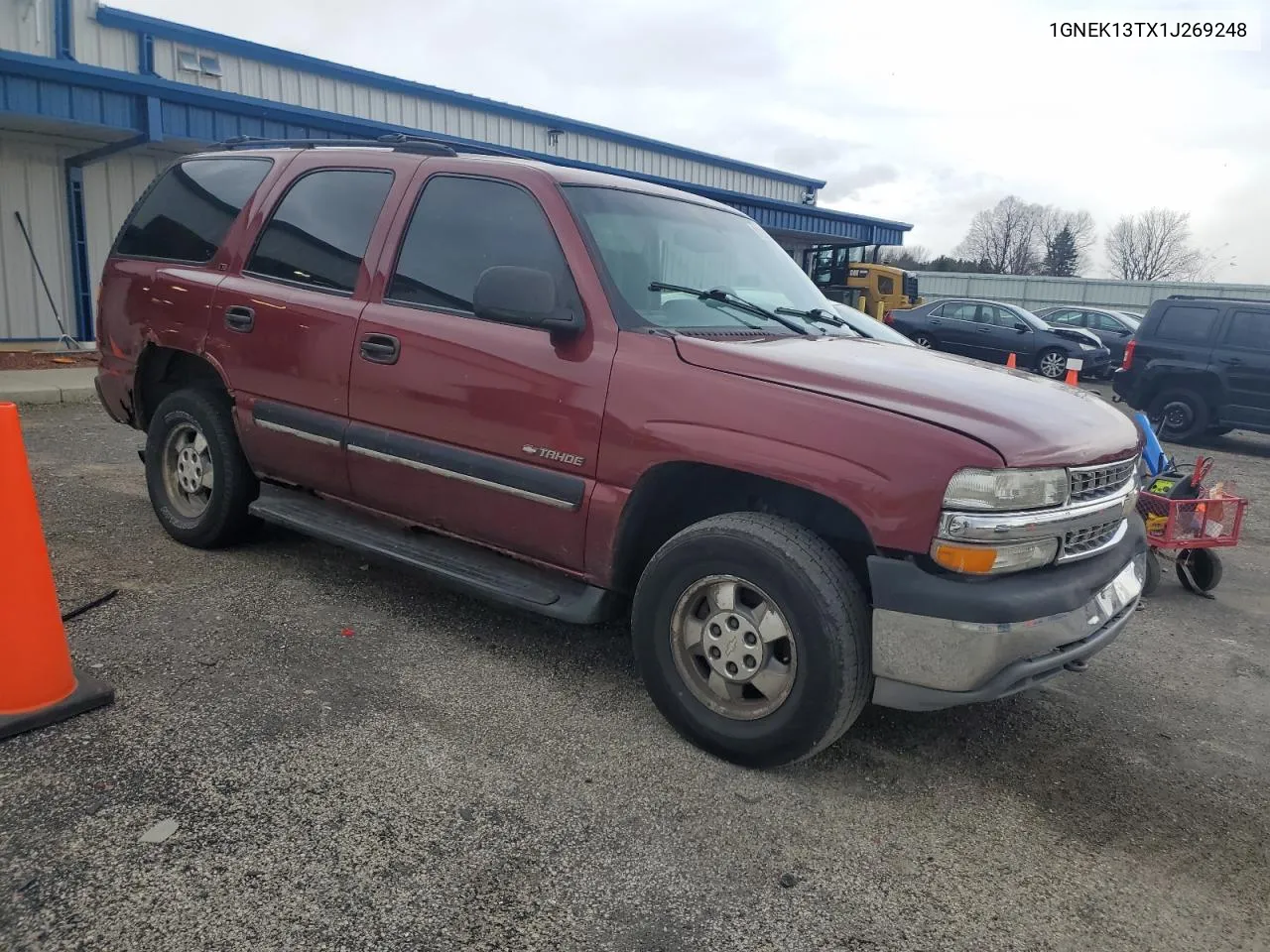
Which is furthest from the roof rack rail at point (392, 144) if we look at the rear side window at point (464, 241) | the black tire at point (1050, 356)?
the black tire at point (1050, 356)

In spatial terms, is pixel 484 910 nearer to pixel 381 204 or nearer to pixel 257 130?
pixel 381 204

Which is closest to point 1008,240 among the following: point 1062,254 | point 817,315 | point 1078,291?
point 1062,254

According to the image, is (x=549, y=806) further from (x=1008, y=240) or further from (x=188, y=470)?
(x=1008, y=240)

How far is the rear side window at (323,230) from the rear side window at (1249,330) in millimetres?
11114

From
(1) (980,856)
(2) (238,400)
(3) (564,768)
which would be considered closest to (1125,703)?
(1) (980,856)

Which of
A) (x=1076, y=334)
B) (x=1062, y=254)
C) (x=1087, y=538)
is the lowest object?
(x=1087, y=538)

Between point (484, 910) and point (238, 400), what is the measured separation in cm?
291

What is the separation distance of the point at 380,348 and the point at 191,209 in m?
1.77

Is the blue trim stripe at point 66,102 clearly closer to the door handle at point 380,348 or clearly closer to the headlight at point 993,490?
the door handle at point 380,348

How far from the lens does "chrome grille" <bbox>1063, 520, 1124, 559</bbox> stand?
9.22 feet

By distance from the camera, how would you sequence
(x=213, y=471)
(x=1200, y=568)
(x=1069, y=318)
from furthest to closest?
(x=1069, y=318) < (x=1200, y=568) < (x=213, y=471)

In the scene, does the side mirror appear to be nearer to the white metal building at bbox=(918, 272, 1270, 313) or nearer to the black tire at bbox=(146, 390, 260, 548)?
the black tire at bbox=(146, 390, 260, 548)

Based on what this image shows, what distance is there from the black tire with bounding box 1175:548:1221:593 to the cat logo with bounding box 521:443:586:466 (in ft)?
13.1

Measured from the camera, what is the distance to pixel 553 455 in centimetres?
327
